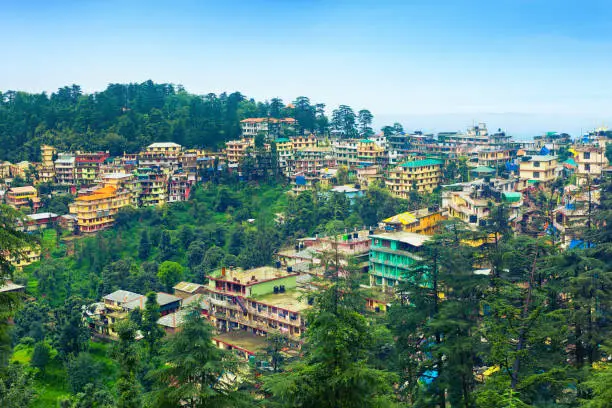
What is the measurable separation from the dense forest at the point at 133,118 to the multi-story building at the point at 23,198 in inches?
431

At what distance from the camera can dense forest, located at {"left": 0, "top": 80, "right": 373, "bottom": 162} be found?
7319cm

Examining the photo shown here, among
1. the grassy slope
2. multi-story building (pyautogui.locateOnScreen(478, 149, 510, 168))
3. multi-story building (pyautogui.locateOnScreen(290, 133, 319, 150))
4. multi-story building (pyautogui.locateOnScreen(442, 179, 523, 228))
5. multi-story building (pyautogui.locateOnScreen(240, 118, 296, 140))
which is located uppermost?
multi-story building (pyautogui.locateOnScreen(240, 118, 296, 140))

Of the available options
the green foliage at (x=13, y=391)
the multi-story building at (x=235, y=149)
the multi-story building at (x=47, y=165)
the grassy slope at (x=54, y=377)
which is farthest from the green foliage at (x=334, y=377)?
the multi-story building at (x=47, y=165)

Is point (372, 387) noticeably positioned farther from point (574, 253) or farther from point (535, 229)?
point (535, 229)

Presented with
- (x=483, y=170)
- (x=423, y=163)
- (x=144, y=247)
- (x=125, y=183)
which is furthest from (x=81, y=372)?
(x=483, y=170)

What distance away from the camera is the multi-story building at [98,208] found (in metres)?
57.5

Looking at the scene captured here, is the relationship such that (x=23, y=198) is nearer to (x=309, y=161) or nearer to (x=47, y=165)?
(x=47, y=165)

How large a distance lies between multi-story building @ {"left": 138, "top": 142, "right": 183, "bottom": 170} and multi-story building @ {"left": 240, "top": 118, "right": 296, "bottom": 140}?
415 inches

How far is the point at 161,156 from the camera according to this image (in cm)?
6769

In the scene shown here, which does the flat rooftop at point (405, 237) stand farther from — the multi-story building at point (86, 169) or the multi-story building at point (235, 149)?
the multi-story building at point (86, 169)

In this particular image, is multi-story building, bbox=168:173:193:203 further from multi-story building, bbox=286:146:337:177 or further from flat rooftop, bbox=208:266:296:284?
flat rooftop, bbox=208:266:296:284

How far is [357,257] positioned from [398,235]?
3956 millimetres

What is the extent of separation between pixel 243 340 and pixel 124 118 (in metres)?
49.6

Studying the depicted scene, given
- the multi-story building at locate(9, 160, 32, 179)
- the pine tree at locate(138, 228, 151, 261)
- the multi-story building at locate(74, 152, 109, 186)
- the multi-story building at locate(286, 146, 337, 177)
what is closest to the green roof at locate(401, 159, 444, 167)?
the multi-story building at locate(286, 146, 337, 177)
